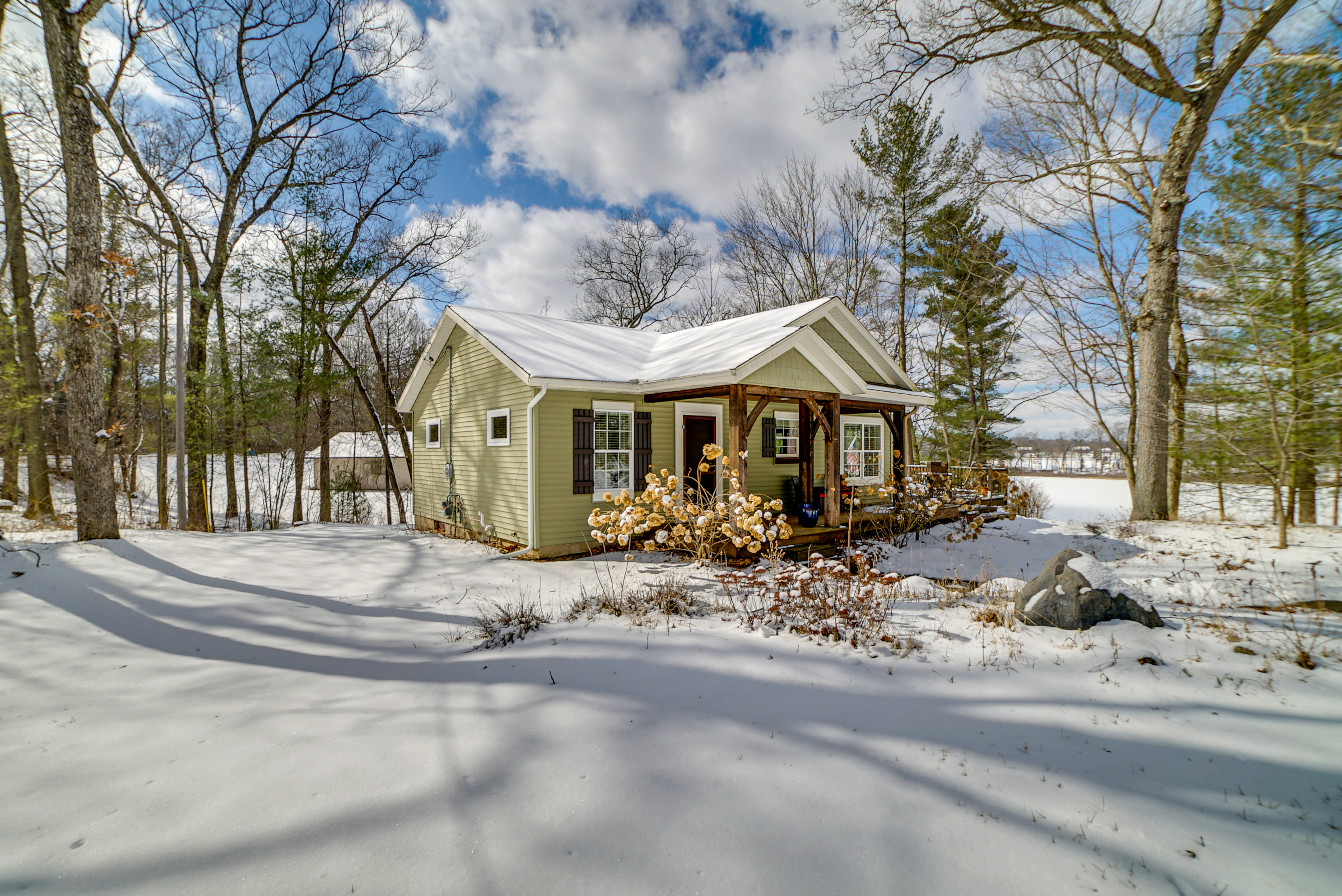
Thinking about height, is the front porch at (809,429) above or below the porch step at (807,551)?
above

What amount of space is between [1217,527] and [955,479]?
631 cm

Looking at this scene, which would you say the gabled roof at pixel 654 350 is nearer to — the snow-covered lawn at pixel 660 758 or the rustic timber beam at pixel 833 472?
the rustic timber beam at pixel 833 472

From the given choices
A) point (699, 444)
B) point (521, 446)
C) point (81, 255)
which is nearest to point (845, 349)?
point (699, 444)

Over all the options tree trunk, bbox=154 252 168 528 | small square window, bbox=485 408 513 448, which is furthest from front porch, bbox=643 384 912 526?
tree trunk, bbox=154 252 168 528

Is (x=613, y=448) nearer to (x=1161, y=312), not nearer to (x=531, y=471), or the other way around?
(x=531, y=471)

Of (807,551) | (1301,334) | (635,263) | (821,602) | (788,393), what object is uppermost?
(635,263)

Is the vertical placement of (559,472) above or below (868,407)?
below

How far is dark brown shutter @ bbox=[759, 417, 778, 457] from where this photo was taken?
11336 mm

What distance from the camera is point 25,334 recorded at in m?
11.1

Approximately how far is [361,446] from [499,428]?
24.8 metres

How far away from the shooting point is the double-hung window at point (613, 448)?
9148mm

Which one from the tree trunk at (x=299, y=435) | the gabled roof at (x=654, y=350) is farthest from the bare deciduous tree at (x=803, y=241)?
the tree trunk at (x=299, y=435)

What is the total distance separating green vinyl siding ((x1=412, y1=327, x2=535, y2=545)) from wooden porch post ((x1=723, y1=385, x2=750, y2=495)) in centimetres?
317

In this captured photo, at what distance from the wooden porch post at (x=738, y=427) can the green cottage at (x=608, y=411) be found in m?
0.03
